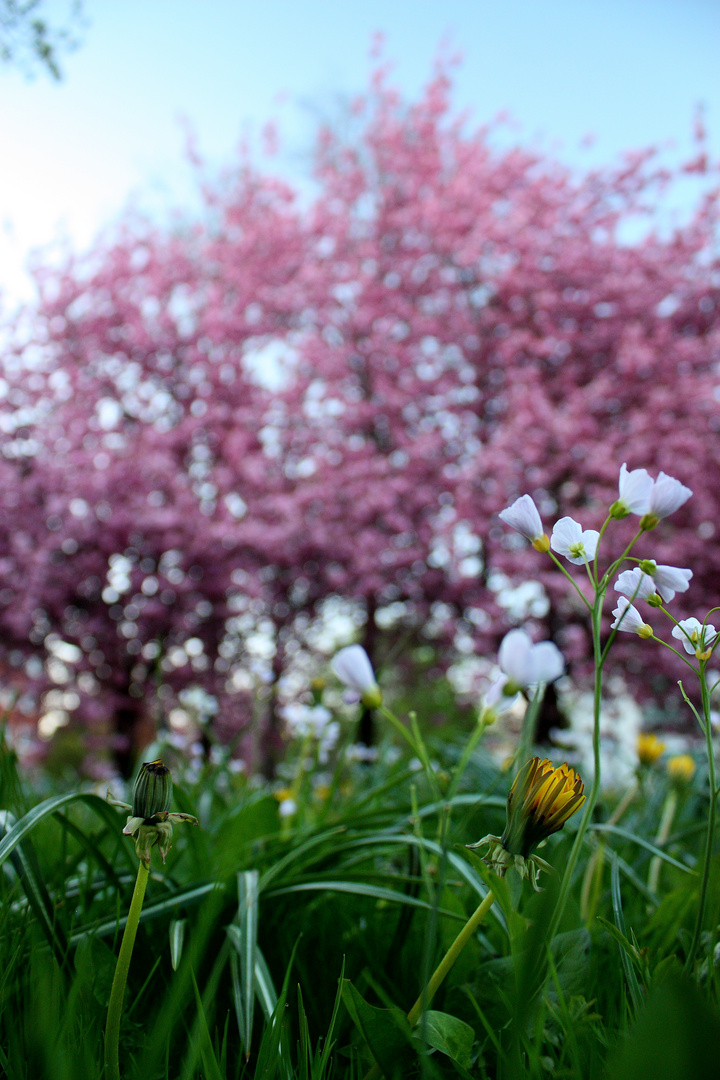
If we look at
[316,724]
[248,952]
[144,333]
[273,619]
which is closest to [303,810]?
[316,724]

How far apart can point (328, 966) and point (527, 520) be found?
2.01 feet

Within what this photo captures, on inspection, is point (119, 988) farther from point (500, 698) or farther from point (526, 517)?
point (526, 517)

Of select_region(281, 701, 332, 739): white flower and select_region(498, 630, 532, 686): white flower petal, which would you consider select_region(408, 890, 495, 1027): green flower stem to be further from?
select_region(281, 701, 332, 739): white flower

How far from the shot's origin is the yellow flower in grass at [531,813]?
50 centimetres

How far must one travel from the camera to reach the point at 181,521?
7.38 meters

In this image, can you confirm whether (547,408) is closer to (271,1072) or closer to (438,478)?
(438,478)

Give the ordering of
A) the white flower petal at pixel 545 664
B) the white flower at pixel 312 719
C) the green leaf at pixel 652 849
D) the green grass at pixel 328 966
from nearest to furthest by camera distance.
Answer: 1. the green grass at pixel 328 966
2. the white flower petal at pixel 545 664
3. the green leaf at pixel 652 849
4. the white flower at pixel 312 719

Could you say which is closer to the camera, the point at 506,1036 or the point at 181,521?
the point at 506,1036

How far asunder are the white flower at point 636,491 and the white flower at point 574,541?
0.04m

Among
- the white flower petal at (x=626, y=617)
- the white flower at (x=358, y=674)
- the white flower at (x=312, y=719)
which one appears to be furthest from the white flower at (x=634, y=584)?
the white flower at (x=312, y=719)

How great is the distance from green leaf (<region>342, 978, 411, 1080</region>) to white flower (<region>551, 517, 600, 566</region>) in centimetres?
40

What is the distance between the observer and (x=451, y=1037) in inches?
22.4

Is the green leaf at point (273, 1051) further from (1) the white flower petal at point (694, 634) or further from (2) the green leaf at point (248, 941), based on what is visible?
(1) the white flower petal at point (694, 634)

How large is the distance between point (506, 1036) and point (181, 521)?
7.07 meters
